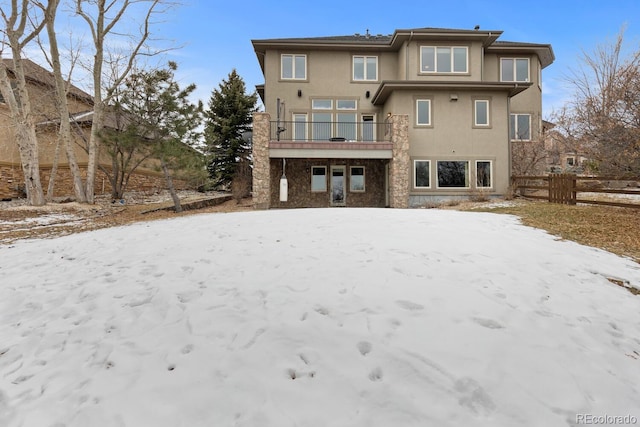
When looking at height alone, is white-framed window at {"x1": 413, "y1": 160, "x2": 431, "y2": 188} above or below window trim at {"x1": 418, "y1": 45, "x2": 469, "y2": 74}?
below

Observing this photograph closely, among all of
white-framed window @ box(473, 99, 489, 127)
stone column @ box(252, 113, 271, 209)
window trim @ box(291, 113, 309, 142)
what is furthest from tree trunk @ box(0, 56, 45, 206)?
white-framed window @ box(473, 99, 489, 127)

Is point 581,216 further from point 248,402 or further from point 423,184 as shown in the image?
point 248,402

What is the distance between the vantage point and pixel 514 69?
1862 centimetres

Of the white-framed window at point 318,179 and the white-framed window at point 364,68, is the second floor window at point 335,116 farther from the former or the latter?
the white-framed window at point 318,179

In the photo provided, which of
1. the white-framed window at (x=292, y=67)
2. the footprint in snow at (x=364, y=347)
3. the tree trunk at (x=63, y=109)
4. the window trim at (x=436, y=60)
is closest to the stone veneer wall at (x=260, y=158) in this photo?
the white-framed window at (x=292, y=67)

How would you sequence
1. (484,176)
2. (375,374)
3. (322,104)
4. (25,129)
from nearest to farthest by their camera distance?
1. (375,374)
2. (25,129)
3. (484,176)
4. (322,104)

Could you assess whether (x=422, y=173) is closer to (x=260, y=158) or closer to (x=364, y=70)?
(x=364, y=70)

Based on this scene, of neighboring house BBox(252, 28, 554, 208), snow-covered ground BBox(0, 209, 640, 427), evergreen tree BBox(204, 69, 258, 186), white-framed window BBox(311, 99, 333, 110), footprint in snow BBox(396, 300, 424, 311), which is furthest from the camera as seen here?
evergreen tree BBox(204, 69, 258, 186)

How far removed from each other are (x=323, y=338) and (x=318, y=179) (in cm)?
1459

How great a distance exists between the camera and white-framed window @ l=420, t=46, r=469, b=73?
16578 millimetres

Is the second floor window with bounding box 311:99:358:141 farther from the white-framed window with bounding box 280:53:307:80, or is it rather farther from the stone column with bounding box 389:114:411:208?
the stone column with bounding box 389:114:411:208

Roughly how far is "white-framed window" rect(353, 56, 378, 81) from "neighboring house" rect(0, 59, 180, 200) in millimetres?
11891

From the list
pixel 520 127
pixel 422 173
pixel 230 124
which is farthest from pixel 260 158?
pixel 520 127

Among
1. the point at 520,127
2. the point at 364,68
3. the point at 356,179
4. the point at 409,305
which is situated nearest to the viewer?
the point at 409,305
